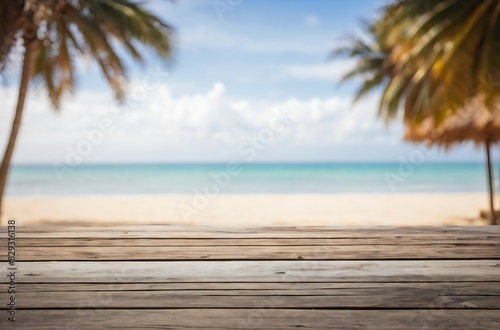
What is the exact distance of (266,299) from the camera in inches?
55.2

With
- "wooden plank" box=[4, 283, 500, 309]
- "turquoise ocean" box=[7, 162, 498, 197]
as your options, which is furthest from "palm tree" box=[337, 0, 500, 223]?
"turquoise ocean" box=[7, 162, 498, 197]

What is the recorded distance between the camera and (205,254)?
1817mm

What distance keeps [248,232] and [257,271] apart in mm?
494

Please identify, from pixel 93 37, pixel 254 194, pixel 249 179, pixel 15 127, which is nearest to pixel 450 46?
pixel 93 37

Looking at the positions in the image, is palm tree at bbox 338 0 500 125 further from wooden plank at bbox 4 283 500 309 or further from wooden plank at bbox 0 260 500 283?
wooden plank at bbox 4 283 500 309

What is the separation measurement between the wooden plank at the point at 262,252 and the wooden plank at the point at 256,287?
0.25 m

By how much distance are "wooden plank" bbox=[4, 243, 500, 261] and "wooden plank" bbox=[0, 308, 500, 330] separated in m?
0.44

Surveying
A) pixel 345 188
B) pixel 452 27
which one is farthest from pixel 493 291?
pixel 345 188

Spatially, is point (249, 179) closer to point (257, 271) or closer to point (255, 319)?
point (257, 271)

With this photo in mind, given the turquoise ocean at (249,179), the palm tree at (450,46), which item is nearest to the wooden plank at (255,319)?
the palm tree at (450,46)

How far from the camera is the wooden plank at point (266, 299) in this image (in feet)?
4.47

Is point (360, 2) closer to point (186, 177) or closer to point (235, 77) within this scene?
point (235, 77)

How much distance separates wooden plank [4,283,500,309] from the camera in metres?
1.36

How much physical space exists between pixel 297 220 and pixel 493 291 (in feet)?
28.8
